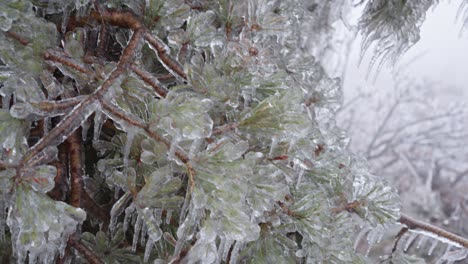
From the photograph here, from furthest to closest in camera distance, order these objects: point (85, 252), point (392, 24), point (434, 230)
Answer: point (392, 24) → point (434, 230) → point (85, 252)

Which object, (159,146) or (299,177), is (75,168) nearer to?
(159,146)

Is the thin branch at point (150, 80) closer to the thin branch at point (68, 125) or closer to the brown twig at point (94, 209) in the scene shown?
the thin branch at point (68, 125)

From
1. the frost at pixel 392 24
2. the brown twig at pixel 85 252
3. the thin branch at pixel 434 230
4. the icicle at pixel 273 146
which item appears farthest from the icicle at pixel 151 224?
the frost at pixel 392 24

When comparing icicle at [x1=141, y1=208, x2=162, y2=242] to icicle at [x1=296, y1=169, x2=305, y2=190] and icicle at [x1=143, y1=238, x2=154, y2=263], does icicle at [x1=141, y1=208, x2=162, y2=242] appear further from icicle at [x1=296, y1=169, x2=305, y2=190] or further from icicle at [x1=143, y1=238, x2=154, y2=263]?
icicle at [x1=296, y1=169, x2=305, y2=190]

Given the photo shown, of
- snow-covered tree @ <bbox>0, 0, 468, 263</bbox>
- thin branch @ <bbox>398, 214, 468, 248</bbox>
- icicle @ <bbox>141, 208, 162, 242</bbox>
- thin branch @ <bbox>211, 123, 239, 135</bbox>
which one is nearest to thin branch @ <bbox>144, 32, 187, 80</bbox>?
snow-covered tree @ <bbox>0, 0, 468, 263</bbox>

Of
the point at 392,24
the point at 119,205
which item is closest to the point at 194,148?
the point at 119,205
